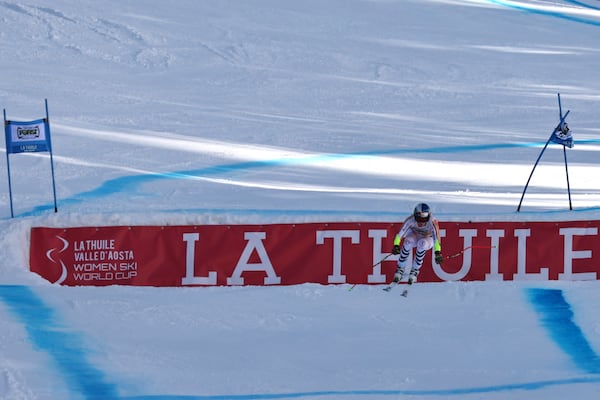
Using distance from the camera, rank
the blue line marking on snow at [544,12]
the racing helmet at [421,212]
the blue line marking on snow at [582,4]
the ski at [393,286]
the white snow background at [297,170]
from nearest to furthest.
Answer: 1. the white snow background at [297,170]
2. the racing helmet at [421,212]
3. the ski at [393,286]
4. the blue line marking on snow at [544,12]
5. the blue line marking on snow at [582,4]

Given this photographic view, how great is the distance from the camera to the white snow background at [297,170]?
874cm

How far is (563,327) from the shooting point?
988cm

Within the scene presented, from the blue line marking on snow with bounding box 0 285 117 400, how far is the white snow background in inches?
1.1

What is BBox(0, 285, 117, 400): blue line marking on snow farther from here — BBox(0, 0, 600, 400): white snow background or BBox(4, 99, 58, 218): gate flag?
BBox(4, 99, 58, 218): gate flag

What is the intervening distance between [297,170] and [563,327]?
554cm

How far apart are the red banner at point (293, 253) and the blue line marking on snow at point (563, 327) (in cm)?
93

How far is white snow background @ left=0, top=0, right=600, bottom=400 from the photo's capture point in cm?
874

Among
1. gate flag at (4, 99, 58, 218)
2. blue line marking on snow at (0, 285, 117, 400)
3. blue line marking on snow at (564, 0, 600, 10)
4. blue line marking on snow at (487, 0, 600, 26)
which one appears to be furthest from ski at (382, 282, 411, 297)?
blue line marking on snow at (564, 0, 600, 10)

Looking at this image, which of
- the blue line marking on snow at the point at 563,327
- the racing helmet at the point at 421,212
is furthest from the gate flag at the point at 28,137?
the blue line marking on snow at the point at 563,327

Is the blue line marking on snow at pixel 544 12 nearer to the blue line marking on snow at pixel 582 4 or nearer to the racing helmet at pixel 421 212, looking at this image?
the blue line marking on snow at pixel 582 4

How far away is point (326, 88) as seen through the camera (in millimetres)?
18531

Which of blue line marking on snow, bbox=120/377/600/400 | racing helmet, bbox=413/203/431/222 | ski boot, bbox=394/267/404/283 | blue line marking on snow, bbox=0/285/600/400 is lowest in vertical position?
blue line marking on snow, bbox=120/377/600/400

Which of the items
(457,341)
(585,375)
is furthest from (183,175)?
(585,375)

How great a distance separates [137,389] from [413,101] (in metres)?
11.0
